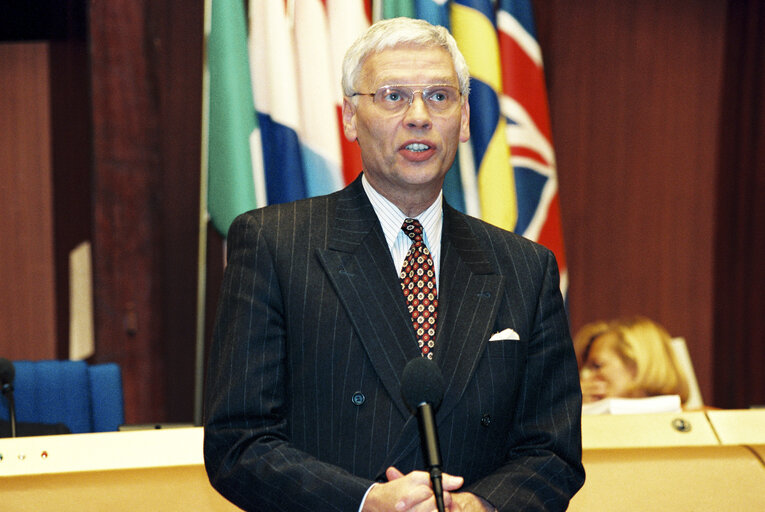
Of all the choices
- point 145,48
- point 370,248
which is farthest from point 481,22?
point 370,248

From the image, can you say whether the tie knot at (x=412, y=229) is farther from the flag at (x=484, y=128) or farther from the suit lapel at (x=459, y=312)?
the flag at (x=484, y=128)

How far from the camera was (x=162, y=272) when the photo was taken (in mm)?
4477

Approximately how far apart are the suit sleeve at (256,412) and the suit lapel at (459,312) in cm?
14

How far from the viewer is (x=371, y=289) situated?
60.1 inches

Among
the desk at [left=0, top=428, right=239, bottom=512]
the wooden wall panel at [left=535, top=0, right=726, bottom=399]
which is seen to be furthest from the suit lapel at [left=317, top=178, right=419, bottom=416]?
the wooden wall panel at [left=535, top=0, right=726, bottom=399]

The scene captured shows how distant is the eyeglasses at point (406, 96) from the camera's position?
5.20 feet

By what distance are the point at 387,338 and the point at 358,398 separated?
0.38 ft

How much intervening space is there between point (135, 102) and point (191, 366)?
1.39 m

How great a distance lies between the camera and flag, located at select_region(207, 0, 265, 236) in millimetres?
3547

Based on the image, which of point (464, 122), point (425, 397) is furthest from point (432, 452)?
point (464, 122)

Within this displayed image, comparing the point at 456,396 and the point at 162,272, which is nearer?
the point at 456,396

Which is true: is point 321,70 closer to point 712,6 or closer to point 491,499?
point 491,499

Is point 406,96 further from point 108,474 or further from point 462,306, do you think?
point 108,474

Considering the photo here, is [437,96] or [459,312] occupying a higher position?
[437,96]
